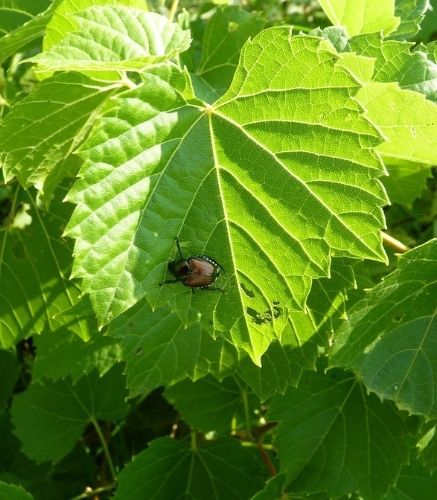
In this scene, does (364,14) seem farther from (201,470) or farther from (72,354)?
(201,470)

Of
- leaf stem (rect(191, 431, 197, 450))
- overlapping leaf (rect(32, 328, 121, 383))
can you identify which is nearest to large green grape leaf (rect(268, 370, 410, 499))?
leaf stem (rect(191, 431, 197, 450))

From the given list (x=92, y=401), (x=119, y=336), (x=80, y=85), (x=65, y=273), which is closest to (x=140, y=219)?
(x=80, y=85)

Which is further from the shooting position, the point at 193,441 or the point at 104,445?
the point at 104,445

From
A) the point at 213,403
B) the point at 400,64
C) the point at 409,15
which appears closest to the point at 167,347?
the point at 213,403

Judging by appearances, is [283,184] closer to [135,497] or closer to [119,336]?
[119,336]

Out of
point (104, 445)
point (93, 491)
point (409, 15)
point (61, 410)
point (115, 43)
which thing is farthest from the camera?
point (61, 410)

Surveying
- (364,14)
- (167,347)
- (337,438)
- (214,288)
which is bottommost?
(337,438)

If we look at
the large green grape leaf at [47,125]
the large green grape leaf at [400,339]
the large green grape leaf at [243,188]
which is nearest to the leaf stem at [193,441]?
the large green grape leaf at [400,339]
